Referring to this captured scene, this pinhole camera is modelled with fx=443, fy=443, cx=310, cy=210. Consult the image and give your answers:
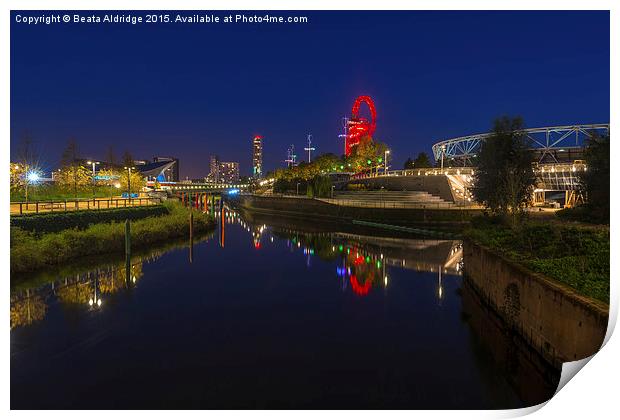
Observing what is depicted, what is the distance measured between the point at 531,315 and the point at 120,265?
20141 mm

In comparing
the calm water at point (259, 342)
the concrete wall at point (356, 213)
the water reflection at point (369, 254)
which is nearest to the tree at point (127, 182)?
the concrete wall at point (356, 213)

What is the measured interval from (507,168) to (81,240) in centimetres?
2320

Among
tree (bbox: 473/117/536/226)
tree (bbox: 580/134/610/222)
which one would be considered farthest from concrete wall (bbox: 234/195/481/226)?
tree (bbox: 580/134/610/222)

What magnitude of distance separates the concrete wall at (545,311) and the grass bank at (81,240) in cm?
1984

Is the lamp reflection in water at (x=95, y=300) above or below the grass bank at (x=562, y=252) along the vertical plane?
below

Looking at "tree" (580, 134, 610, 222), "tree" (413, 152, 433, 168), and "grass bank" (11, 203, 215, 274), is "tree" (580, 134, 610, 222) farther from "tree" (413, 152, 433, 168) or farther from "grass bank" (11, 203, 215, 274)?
"tree" (413, 152, 433, 168)

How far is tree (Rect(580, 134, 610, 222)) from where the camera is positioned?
1950cm

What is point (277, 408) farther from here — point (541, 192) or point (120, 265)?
point (541, 192)

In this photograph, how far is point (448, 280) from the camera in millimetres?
22359

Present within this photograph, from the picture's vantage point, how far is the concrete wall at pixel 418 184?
60.3 metres

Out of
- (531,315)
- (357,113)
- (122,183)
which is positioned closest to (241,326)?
(531,315)

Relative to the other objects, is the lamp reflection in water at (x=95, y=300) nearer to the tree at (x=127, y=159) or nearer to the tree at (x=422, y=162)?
the tree at (x=127, y=159)

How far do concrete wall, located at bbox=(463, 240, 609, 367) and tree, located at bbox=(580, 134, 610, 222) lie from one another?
7899 millimetres

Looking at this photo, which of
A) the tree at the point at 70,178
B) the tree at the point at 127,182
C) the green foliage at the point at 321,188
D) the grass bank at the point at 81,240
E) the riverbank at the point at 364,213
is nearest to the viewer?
the grass bank at the point at 81,240
